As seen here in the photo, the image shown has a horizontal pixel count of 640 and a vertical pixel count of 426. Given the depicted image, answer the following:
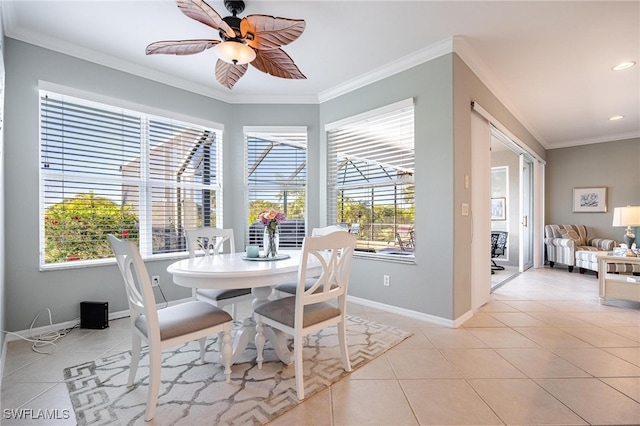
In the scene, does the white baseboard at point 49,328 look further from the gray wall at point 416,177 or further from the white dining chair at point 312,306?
the white dining chair at point 312,306

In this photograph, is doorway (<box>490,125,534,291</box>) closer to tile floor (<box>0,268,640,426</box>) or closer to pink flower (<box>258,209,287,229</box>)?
tile floor (<box>0,268,640,426</box>)

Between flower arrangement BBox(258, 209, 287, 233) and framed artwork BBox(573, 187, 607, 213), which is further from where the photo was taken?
framed artwork BBox(573, 187, 607, 213)

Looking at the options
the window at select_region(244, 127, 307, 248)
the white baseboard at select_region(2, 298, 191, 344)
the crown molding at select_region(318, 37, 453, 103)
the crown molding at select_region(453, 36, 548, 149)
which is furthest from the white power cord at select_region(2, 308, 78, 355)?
the crown molding at select_region(453, 36, 548, 149)

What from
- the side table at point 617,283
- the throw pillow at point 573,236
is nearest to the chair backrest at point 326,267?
the side table at point 617,283

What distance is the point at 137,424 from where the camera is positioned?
1.43m

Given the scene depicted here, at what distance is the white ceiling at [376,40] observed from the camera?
7.49ft

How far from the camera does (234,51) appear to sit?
1927 millimetres

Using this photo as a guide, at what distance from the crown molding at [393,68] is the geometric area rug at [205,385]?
269 cm

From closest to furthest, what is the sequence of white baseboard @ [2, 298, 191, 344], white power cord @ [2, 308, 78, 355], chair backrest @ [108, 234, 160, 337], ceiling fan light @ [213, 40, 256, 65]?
chair backrest @ [108, 234, 160, 337] → ceiling fan light @ [213, 40, 256, 65] → white power cord @ [2, 308, 78, 355] → white baseboard @ [2, 298, 191, 344]

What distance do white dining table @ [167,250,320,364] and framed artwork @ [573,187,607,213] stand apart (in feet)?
22.6

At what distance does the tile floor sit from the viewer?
1.53 meters

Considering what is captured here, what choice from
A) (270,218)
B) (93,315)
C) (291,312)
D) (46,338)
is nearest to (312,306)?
(291,312)

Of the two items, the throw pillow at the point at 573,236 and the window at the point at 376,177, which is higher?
the window at the point at 376,177

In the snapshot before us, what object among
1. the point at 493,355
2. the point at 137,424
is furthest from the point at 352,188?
the point at 137,424
